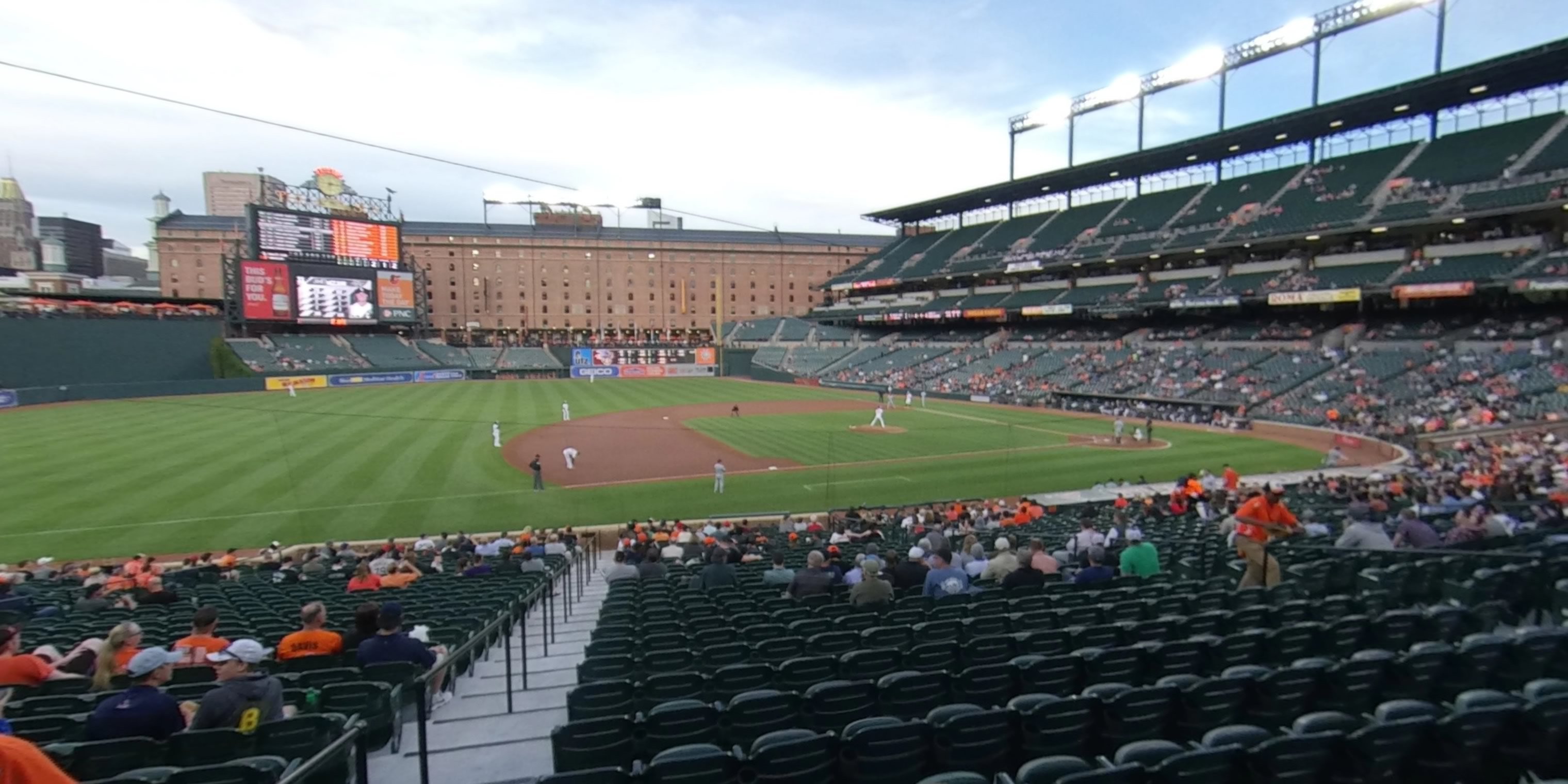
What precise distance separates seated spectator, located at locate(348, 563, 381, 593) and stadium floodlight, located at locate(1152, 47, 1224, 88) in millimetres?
59946

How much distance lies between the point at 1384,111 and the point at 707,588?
2201 inches

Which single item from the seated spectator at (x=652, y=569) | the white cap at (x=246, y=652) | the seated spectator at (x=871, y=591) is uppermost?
the white cap at (x=246, y=652)

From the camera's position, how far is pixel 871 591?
26.9 feet

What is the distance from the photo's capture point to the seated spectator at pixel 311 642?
21.4 ft

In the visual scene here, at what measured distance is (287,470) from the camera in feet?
87.9

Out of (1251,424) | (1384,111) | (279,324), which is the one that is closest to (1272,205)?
(1384,111)

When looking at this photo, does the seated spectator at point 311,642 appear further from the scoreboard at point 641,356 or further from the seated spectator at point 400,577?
the scoreboard at point 641,356

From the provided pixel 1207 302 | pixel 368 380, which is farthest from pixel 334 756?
pixel 368 380

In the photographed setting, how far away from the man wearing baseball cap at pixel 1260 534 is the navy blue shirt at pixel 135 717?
9938 millimetres

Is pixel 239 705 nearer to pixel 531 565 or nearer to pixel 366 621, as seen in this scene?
pixel 366 621

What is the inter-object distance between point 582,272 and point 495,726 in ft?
349

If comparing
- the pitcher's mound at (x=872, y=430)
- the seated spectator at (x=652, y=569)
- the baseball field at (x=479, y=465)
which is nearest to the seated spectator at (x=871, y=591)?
the seated spectator at (x=652, y=569)

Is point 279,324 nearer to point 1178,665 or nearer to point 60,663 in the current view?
point 60,663

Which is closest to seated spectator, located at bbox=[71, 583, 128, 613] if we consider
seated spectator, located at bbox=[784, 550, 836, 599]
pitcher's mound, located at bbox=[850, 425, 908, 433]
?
seated spectator, located at bbox=[784, 550, 836, 599]
